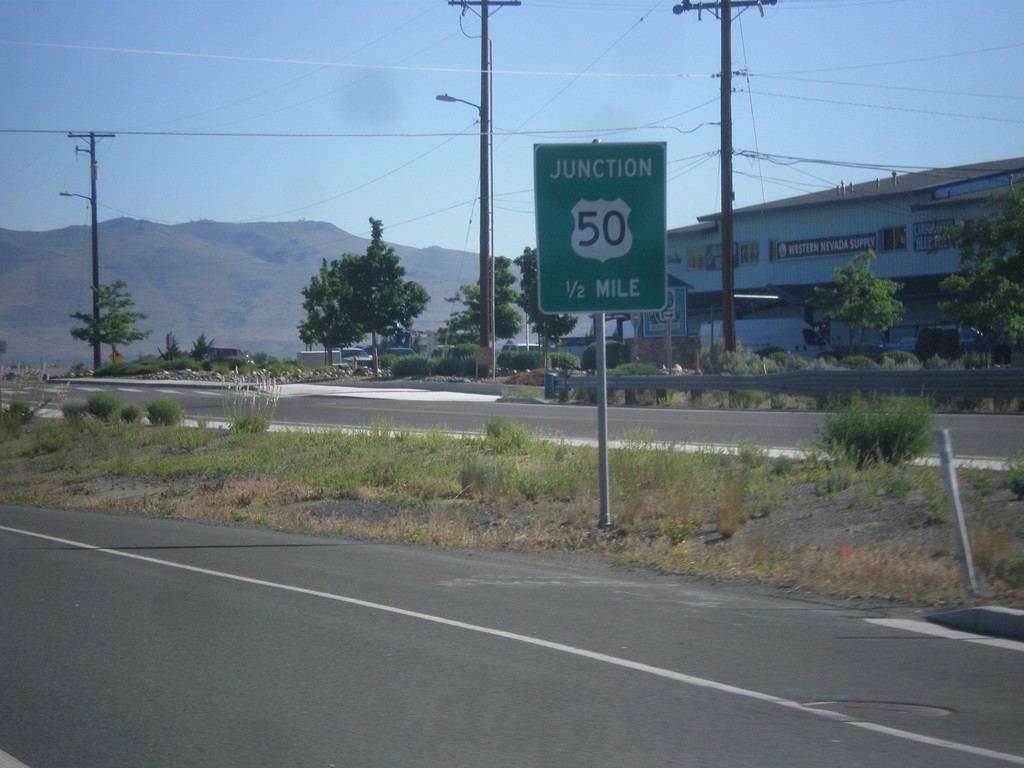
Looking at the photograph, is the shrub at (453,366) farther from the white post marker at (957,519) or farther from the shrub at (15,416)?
the white post marker at (957,519)

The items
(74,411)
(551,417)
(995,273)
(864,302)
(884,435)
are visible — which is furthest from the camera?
(864,302)

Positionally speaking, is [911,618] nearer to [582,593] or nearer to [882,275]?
[582,593]

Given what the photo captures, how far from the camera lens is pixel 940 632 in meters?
7.14

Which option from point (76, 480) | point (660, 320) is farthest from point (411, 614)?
point (660, 320)

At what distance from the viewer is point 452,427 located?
2427cm

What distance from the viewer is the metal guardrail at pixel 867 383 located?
23.0m

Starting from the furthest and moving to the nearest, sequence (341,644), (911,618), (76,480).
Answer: (76,480) < (911,618) < (341,644)

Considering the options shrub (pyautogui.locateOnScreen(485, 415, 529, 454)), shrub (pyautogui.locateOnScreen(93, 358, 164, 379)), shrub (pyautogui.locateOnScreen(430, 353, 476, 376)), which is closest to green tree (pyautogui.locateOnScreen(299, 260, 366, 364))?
shrub (pyautogui.locateOnScreen(430, 353, 476, 376))

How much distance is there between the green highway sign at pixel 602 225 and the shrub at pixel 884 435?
12.3 feet

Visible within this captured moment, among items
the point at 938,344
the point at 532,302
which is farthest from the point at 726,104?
the point at 532,302

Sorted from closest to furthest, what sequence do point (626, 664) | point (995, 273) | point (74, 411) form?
point (626, 664) < point (74, 411) < point (995, 273)

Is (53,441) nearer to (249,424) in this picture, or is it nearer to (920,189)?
(249,424)

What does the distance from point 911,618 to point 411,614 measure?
3.69m

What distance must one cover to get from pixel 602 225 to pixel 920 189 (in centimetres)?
5093
